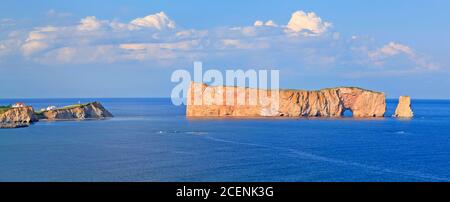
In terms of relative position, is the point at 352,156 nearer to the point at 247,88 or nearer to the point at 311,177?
the point at 311,177

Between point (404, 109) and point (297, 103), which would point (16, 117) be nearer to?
point (297, 103)

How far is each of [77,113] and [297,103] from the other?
191ft

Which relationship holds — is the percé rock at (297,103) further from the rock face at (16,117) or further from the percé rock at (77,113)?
the rock face at (16,117)

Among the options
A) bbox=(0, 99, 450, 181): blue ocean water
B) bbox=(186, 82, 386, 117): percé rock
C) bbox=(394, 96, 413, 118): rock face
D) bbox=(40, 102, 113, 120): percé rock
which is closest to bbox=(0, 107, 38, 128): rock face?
bbox=(40, 102, 113, 120): percé rock

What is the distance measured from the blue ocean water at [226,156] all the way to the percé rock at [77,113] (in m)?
37.0

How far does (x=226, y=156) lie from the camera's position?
194 feet

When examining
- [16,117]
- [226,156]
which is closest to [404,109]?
[226,156]

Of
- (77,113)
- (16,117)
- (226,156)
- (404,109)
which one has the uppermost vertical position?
(404,109)

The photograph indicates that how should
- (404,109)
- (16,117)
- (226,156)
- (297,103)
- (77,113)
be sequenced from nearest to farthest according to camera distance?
(226,156)
(16,117)
(77,113)
(297,103)
(404,109)

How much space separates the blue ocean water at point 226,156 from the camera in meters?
47.2

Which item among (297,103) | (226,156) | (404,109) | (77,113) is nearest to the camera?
(226,156)

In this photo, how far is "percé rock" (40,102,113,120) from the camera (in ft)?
427

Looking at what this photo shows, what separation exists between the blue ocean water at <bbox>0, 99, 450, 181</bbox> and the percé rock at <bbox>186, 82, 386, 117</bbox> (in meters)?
41.5

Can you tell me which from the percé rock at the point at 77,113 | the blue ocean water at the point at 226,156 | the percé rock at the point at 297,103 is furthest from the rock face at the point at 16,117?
the percé rock at the point at 297,103
